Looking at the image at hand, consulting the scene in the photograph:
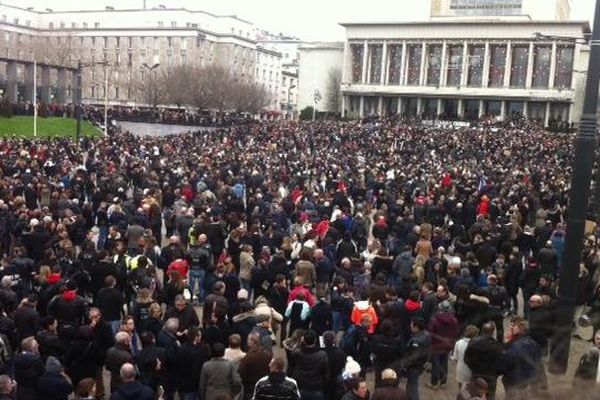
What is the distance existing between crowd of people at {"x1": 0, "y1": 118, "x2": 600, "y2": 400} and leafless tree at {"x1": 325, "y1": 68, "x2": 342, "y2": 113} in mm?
68636

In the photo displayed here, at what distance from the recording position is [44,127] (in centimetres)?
4803

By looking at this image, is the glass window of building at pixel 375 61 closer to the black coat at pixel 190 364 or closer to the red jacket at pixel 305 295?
Answer: the red jacket at pixel 305 295

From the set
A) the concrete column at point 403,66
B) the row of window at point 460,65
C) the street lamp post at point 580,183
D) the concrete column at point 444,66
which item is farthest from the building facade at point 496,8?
the street lamp post at point 580,183

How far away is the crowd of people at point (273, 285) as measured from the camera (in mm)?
7859

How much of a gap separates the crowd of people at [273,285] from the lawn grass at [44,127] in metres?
21.3

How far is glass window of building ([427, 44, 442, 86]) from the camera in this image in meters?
87.4

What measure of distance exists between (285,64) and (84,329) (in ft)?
425

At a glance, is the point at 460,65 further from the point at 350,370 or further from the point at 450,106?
the point at 350,370

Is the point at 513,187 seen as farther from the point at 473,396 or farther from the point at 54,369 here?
the point at 54,369

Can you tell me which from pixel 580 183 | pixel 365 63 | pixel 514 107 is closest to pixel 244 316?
pixel 580 183

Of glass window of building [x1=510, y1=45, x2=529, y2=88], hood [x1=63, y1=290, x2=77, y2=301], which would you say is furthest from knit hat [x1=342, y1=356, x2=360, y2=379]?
glass window of building [x1=510, y1=45, x2=529, y2=88]

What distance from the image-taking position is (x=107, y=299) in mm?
9812

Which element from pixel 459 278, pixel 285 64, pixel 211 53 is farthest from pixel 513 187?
pixel 285 64

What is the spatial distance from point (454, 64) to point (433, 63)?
2.66m
